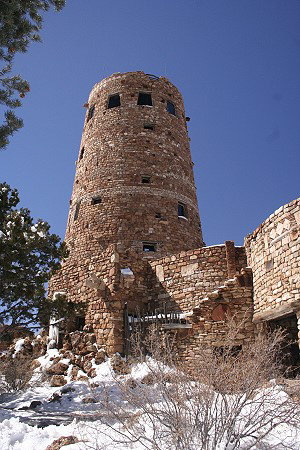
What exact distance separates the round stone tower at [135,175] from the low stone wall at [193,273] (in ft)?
12.0

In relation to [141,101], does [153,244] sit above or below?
below

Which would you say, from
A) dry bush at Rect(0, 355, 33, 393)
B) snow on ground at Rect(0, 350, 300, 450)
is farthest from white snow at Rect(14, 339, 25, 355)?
snow on ground at Rect(0, 350, 300, 450)

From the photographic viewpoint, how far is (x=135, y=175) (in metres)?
18.8

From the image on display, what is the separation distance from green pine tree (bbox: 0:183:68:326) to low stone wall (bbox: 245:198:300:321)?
524cm

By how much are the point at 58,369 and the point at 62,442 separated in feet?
16.0

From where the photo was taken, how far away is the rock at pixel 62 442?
619 centimetres

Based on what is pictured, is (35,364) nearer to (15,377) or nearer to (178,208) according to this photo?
(15,377)

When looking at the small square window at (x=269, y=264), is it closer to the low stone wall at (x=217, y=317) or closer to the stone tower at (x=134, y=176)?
the low stone wall at (x=217, y=317)

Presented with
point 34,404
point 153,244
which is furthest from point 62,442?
point 153,244

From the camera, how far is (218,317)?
35.2 ft

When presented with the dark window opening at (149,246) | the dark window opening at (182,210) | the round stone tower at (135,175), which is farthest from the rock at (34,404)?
the dark window opening at (182,210)

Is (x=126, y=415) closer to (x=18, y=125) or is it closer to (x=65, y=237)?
(x=18, y=125)

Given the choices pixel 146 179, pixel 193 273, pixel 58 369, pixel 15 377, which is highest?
pixel 146 179

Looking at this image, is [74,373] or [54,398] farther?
[74,373]
